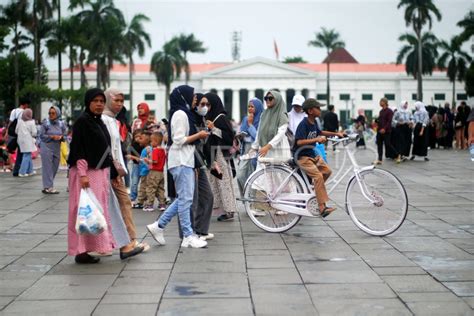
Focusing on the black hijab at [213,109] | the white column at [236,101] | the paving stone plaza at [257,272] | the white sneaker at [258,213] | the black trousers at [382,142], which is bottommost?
the paving stone plaza at [257,272]

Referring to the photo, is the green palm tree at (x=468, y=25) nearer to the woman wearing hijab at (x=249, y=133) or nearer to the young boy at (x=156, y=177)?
the woman wearing hijab at (x=249, y=133)

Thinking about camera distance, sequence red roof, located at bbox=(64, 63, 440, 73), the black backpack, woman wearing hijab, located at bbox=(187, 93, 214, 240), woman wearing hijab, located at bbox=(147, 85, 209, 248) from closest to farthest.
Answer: woman wearing hijab, located at bbox=(147, 85, 209, 248) < woman wearing hijab, located at bbox=(187, 93, 214, 240) < the black backpack < red roof, located at bbox=(64, 63, 440, 73)

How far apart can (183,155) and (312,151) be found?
159 cm

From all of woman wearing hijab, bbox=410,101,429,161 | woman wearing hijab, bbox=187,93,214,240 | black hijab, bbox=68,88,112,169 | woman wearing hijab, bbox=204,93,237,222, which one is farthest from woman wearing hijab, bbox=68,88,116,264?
woman wearing hijab, bbox=410,101,429,161

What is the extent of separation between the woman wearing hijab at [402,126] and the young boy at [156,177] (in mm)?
10497

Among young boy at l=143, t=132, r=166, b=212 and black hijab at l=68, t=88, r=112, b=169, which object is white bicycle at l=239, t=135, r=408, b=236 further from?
young boy at l=143, t=132, r=166, b=212

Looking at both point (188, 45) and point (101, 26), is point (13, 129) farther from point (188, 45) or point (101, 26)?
point (188, 45)

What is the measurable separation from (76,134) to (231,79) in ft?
307

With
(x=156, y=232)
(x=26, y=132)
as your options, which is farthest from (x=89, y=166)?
(x=26, y=132)

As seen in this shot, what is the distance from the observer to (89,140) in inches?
254

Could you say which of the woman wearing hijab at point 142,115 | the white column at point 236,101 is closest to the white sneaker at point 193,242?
the woman wearing hijab at point 142,115

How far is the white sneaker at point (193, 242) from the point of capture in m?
7.17

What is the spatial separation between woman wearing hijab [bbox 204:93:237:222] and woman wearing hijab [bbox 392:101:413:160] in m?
10.9

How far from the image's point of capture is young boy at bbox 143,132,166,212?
10273 millimetres
